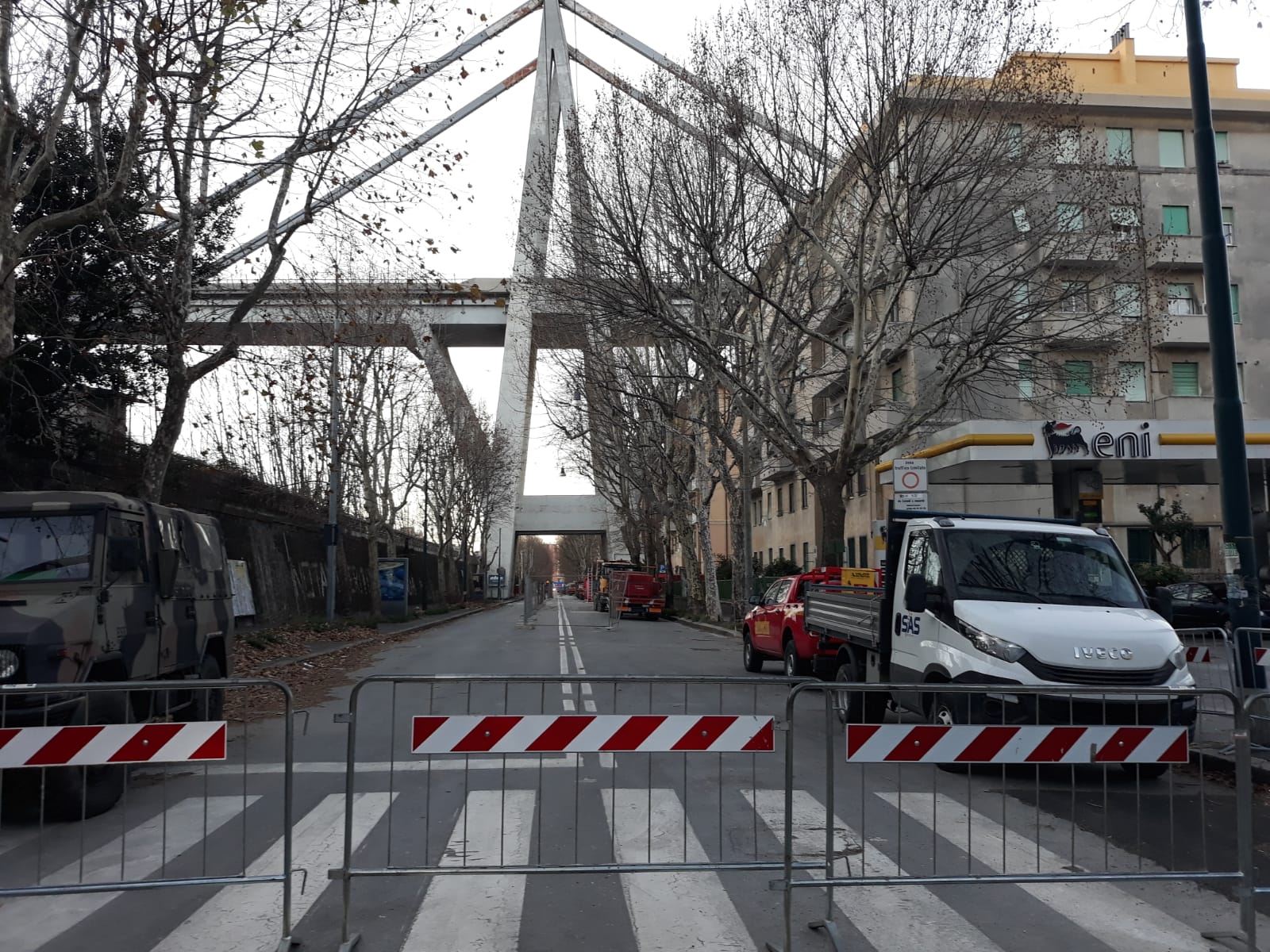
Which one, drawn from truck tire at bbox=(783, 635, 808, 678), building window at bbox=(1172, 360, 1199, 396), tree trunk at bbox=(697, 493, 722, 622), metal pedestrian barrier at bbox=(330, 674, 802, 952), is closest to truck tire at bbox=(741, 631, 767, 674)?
truck tire at bbox=(783, 635, 808, 678)

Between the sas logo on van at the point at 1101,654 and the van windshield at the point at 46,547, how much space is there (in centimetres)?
764

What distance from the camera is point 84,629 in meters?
7.57

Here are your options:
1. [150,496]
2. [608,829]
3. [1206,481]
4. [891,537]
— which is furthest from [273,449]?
[608,829]

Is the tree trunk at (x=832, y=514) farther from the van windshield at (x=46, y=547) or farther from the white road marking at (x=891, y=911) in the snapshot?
the van windshield at (x=46, y=547)

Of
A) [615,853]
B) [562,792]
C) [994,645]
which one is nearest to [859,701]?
[994,645]

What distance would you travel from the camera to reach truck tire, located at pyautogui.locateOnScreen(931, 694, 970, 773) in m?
8.25

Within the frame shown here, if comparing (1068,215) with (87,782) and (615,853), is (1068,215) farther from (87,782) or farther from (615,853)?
(87,782)

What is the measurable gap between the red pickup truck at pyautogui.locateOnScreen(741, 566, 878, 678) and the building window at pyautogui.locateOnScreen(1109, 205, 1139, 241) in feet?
27.5

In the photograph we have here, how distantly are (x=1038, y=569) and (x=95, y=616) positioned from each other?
7.73m

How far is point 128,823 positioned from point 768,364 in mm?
17410

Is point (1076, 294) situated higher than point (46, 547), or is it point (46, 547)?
point (1076, 294)

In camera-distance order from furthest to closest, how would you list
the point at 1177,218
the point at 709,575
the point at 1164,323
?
the point at 1177,218 < the point at 1164,323 < the point at 709,575

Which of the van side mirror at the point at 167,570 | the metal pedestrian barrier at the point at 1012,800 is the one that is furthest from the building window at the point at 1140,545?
the van side mirror at the point at 167,570

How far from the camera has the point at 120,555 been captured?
27.2ft
